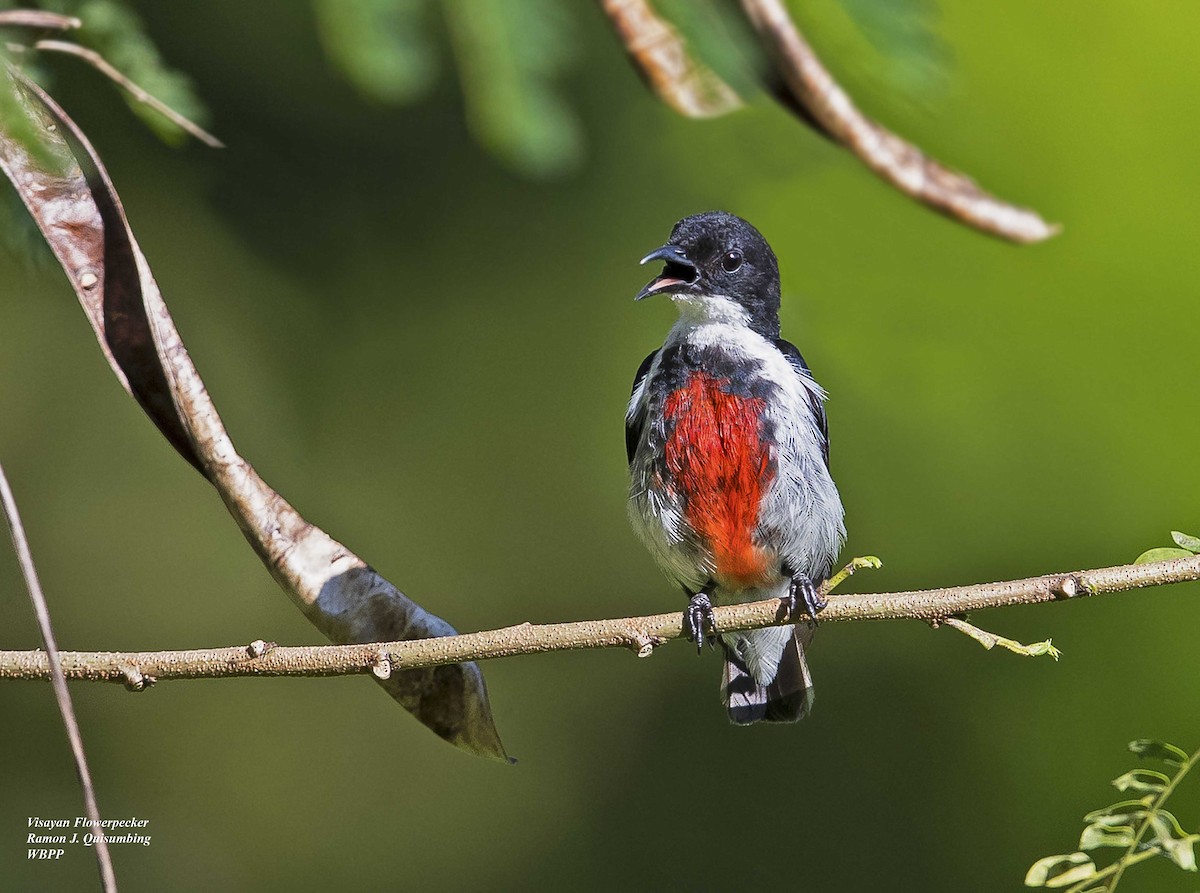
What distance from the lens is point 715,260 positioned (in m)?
4.07

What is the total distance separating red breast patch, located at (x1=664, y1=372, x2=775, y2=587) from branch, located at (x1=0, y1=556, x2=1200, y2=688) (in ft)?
4.11

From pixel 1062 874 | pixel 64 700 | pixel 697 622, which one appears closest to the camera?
pixel 64 700

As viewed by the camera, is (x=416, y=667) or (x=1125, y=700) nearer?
(x=416, y=667)

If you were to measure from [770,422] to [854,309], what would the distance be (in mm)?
1287

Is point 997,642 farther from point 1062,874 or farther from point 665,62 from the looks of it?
point 665,62

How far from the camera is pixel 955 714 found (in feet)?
18.2

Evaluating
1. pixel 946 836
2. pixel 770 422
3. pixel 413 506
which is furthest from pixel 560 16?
pixel 413 506

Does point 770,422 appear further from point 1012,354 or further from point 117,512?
point 117,512

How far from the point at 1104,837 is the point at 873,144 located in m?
1.19

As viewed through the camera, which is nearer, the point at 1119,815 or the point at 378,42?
the point at 378,42

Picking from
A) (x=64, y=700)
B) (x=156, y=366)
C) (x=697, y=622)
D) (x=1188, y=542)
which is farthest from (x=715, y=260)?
(x=64, y=700)

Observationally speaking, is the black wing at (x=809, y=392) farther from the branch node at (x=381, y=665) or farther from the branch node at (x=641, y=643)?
the branch node at (x=381, y=665)

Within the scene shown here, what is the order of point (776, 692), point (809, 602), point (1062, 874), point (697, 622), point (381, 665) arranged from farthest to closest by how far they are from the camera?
point (776, 692) → point (697, 622) → point (809, 602) → point (381, 665) → point (1062, 874)

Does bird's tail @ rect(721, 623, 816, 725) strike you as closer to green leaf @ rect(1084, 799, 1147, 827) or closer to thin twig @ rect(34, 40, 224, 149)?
green leaf @ rect(1084, 799, 1147, 827)
